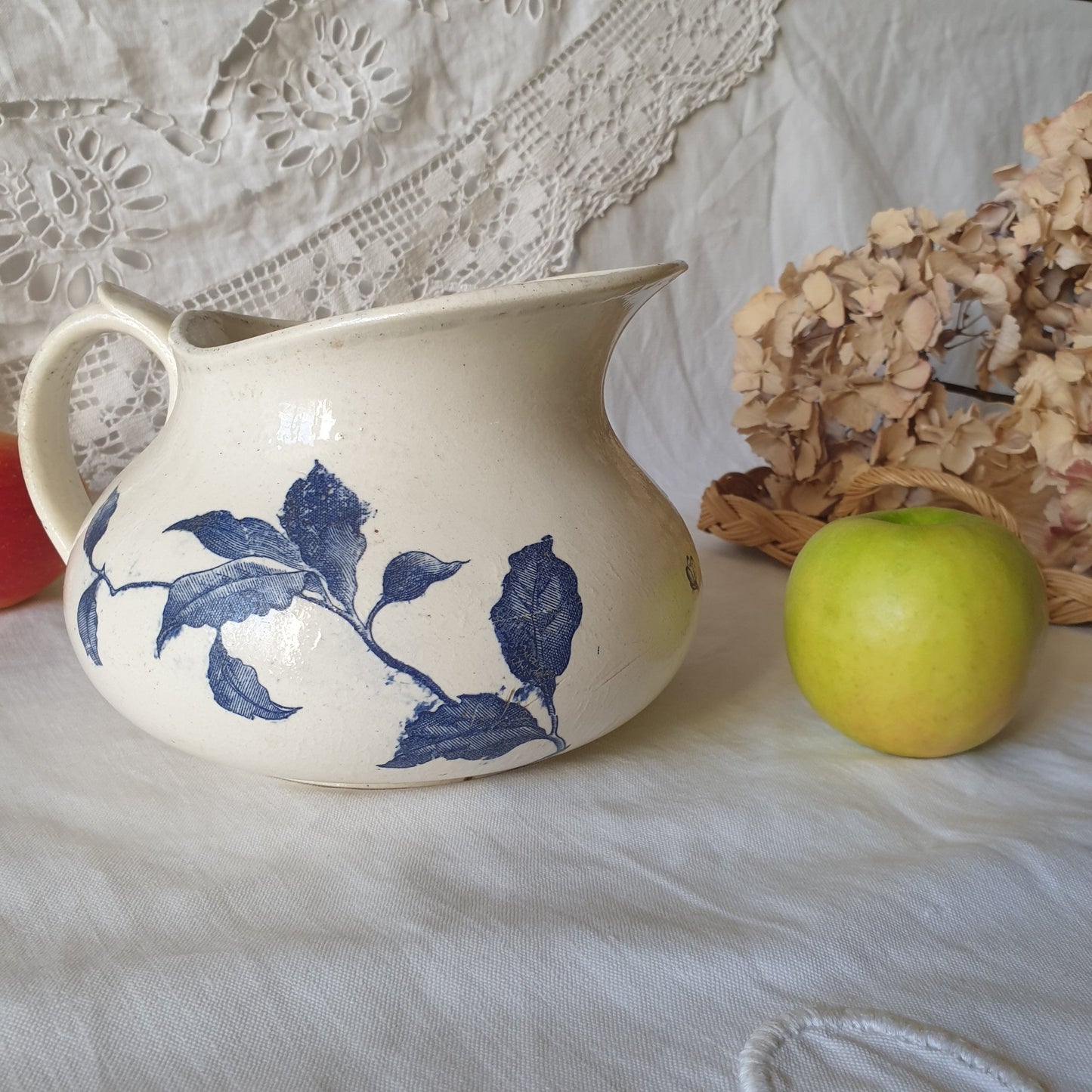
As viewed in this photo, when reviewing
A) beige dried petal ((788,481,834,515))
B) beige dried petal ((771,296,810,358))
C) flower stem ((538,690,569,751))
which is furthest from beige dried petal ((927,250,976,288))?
flower stem ((538,690,569,751))

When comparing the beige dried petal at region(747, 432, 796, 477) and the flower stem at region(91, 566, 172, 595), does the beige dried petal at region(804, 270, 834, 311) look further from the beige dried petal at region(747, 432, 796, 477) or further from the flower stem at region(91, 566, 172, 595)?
the flower stem at region(91, 566, 172, 595)

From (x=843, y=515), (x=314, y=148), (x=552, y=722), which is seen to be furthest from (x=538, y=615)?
(x=314, y=148)

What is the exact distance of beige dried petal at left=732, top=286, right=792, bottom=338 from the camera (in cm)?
92

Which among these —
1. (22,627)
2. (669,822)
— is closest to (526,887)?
(669,822)

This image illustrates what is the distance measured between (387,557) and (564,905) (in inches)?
7.3

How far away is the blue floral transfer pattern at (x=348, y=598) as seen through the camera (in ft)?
1.59

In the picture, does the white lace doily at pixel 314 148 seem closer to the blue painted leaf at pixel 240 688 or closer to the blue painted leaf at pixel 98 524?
the blue painted leaf at pixel 98 524

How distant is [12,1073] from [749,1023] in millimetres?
289

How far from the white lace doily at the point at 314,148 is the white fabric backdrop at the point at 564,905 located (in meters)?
0.42

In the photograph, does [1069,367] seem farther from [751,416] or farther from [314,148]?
[314,148]

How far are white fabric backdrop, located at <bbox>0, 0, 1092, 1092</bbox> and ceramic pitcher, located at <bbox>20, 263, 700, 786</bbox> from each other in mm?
54

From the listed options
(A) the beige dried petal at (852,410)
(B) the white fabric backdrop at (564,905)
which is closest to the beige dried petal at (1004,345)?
(A) the beige dried petal at (852,410)

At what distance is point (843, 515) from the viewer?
93 cm

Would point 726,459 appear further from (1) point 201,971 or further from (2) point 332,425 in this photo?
(1) point 201,971
